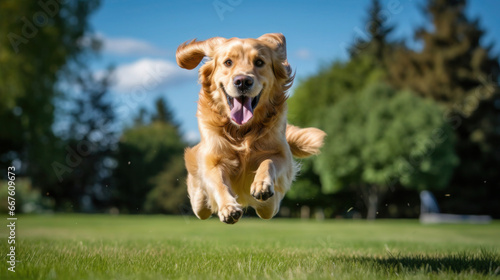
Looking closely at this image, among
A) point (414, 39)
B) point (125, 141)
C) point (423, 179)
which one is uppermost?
point (414, 39)

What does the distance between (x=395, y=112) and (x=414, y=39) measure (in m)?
10.1

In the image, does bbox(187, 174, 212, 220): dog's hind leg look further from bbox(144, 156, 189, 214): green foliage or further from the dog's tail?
bbox(144, 156, 189, 214): green foliage

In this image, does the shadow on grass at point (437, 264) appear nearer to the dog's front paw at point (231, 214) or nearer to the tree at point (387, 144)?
the dog's front paw at point (231, 214)

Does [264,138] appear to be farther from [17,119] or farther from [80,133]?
[80,133]

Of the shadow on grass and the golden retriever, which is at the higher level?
the golden retriever

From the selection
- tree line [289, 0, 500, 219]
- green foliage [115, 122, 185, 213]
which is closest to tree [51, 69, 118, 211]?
green foliage [115, 122, 185, 213]

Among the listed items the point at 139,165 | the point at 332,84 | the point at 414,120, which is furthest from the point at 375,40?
the point at 139,165

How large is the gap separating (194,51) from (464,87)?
30389mm

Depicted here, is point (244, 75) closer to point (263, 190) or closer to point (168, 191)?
point (263, 190)

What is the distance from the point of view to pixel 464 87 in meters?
31.9

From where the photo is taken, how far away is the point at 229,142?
5.02 meters

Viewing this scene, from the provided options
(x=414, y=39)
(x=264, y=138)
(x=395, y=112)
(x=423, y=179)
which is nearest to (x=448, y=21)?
(x=414, y=39)

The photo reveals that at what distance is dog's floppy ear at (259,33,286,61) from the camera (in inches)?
198

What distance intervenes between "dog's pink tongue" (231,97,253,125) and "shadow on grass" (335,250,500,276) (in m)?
1.92
